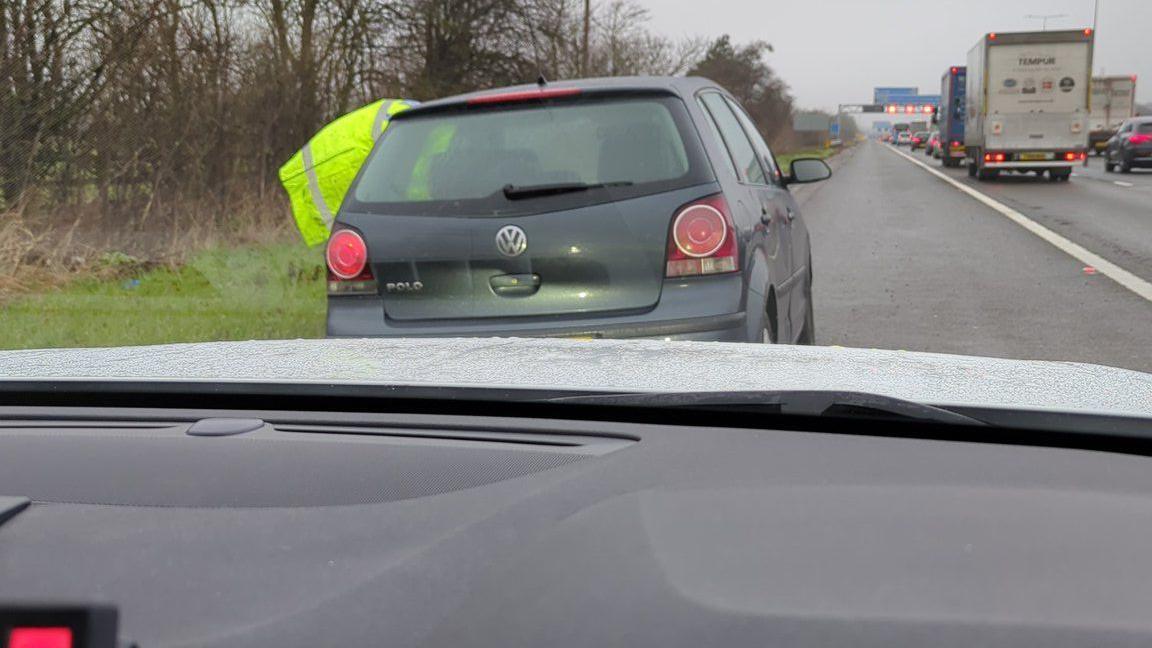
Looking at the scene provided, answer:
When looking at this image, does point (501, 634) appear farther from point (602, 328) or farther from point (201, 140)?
point (201, 140)

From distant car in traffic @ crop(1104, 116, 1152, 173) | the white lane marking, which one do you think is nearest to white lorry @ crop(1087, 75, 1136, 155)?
distant car in traffic @ crop(1104, 116, 1152, 173)

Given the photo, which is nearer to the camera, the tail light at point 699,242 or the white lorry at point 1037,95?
the tail light at point 699,242

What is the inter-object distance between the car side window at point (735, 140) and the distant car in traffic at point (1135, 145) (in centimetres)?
3292

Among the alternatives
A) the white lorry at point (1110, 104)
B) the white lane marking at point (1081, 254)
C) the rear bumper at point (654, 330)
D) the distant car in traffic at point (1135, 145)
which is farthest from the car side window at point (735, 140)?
the white lorry at point (1110, 104)

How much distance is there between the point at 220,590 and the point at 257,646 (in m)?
0.12

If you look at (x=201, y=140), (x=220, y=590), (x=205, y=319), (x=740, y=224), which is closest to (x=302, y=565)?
(x=220, y=590)

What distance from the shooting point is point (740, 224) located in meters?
4.52

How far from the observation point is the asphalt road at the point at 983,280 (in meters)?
7.44

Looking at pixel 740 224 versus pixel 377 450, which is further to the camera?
pixel 740 224

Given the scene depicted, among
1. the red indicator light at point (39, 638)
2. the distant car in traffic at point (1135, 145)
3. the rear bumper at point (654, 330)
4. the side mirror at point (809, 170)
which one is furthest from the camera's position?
the distant car in traffic at point (1135, 145)

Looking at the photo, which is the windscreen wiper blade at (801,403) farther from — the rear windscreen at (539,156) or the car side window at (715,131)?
the car side window at (715,131)

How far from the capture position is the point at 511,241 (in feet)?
14.5

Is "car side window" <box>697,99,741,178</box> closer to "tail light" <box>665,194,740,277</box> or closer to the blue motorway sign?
"tail light" <box>665,194,740,277</box>

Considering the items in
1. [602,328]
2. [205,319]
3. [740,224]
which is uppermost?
[740,224]
